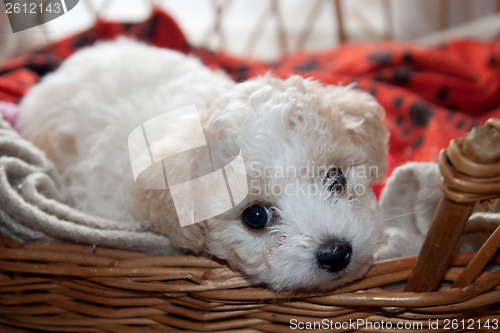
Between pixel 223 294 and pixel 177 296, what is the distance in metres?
0.21

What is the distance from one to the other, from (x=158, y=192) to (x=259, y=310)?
59cm

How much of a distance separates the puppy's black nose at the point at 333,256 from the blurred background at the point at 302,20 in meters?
3.60

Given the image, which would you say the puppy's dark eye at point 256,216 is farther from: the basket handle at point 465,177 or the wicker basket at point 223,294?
the basket handle at point 465,177

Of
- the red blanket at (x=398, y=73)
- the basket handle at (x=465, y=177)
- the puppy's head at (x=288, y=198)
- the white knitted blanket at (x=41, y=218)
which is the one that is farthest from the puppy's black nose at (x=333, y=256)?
the red blanket at (x=398, y=73)

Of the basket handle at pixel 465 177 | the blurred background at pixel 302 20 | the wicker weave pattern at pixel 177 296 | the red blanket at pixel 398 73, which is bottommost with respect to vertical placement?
the blurred background at pixel 302 20

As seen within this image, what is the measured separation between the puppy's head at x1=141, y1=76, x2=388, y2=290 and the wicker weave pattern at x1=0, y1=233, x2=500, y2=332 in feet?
0.27

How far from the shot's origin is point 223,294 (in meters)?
1.69

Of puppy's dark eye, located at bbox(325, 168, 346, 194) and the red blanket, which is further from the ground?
puppy's dark eye, located at bbox(325, 168, 346, 194)

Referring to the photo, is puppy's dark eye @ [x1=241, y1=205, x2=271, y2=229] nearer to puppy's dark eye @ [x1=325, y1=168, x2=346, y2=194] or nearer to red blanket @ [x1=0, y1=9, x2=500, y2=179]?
puppy's dark eye @ [x1=325, y1=168, x2=346, y2=194]

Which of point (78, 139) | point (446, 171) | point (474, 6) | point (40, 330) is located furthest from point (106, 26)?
point (474, 6)

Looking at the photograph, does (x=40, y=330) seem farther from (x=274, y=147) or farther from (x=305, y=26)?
(x=305, y=26)

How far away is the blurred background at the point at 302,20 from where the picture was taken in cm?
507

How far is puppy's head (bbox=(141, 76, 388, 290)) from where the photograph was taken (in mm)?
1671

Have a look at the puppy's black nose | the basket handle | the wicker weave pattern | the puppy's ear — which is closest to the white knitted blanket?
the wicker weave pattern
